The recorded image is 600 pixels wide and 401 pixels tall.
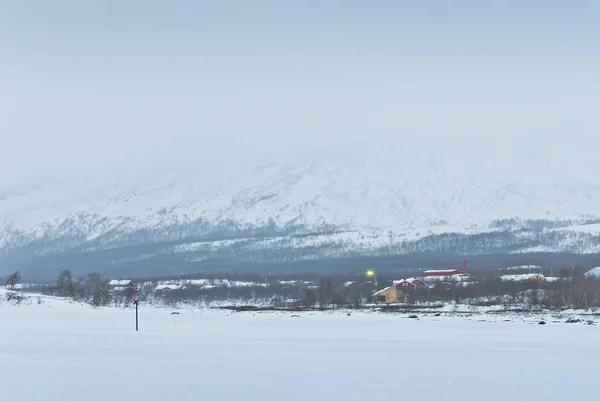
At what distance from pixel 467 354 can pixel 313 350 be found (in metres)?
5.51

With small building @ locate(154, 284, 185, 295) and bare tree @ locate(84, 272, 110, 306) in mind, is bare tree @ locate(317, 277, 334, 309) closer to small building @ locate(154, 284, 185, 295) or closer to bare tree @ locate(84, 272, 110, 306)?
bare tree @ locate(84, 272, 110, 306)

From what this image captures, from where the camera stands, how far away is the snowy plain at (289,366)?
18.2 meters

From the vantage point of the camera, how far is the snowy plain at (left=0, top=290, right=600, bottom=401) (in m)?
18.2

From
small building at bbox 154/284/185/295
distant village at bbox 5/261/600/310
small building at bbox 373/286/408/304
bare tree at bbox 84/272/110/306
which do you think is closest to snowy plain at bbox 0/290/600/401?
bare tree at bbox 84/272/110/306

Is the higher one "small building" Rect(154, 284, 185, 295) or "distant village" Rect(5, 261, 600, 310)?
"small building" Rect(154, 284, 185, 295)

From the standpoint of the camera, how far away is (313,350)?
28.9m

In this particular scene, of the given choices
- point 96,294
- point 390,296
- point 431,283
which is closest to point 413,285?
point 431,283

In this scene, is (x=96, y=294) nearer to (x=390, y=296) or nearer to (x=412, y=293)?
(x=390, y=296)

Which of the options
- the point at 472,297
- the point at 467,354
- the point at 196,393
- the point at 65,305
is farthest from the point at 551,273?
the point at 196,393

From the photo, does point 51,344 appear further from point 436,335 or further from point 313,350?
point 436,335

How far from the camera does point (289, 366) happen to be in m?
23.1

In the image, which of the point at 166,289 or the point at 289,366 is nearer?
the point at 289,366

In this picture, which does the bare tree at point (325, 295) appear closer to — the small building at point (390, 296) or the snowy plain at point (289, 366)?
the small building at point (390, 296)

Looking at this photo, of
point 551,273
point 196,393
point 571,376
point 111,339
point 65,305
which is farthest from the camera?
point 551,273
